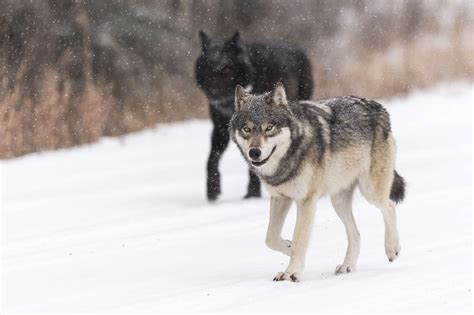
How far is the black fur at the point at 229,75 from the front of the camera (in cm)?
963

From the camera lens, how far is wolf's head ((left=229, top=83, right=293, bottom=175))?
18.9 ft

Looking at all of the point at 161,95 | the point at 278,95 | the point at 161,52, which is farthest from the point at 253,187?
the point at 161,52

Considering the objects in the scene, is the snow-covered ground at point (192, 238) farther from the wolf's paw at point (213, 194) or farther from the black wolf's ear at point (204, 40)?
the black wolf's ear at point (204, 40)

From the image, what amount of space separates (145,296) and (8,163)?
22.0ft

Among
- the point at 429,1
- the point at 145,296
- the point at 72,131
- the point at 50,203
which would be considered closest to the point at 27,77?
the point at 72,131

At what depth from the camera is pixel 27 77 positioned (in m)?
13.1

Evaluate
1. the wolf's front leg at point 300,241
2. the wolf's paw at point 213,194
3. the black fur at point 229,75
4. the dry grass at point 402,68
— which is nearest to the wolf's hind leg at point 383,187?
the wolf's front leg at point 300,241

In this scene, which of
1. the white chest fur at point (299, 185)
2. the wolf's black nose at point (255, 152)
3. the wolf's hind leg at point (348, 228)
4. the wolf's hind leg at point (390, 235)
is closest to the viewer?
the wolf's black nose at point (255, 152)

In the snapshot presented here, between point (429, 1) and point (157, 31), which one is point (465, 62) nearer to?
point (429, 1)

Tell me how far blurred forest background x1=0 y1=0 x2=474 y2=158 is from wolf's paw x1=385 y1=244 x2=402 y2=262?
6990 millimetres

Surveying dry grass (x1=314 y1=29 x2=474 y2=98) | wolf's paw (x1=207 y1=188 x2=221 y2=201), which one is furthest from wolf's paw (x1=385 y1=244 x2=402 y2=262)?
dry grass (x1=314 y1=29 x2=474 y2=98)

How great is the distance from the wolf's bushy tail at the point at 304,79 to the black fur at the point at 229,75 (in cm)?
10

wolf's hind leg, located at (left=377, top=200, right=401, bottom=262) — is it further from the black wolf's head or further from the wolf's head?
the black wolf's head

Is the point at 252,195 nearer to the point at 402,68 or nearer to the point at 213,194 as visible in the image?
the point at 213,194
